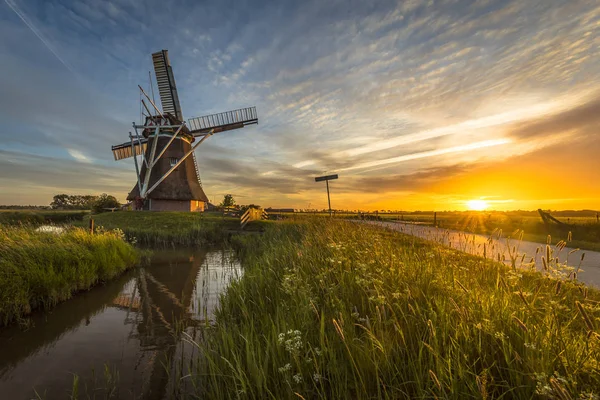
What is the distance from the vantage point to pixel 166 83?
33.4 meters

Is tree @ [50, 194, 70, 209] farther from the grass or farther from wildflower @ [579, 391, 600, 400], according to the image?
wildflower @ [579, 391, 600, 400]

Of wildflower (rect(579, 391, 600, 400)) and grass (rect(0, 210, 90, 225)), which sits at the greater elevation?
grass (rect(0, 210, 90, 225))

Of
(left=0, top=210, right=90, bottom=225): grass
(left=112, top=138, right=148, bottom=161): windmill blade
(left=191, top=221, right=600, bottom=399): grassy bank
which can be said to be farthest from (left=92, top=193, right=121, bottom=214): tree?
(left=191, top=221, right=600, bottom=399): grassy bank

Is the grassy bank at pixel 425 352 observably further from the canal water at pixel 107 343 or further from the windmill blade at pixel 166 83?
the windmill blade at pixel 166 83

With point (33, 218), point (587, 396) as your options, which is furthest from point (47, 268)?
point (33, 218)

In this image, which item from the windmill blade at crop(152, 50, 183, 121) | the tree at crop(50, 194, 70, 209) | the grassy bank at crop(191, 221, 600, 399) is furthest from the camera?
the tree at crop(50, 194, 70, 209)

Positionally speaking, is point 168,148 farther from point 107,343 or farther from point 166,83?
point 107,343

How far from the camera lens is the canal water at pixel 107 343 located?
4461mm

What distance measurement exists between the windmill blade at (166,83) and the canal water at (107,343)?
2835 cm

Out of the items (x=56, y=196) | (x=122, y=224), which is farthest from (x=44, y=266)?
(x=56, y=196)

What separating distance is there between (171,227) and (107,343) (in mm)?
20969

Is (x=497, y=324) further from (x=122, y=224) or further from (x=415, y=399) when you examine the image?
(x=122, y=224)

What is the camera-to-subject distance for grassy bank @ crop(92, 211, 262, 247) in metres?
22.6

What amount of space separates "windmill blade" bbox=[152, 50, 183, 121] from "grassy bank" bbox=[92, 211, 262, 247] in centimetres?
1286
